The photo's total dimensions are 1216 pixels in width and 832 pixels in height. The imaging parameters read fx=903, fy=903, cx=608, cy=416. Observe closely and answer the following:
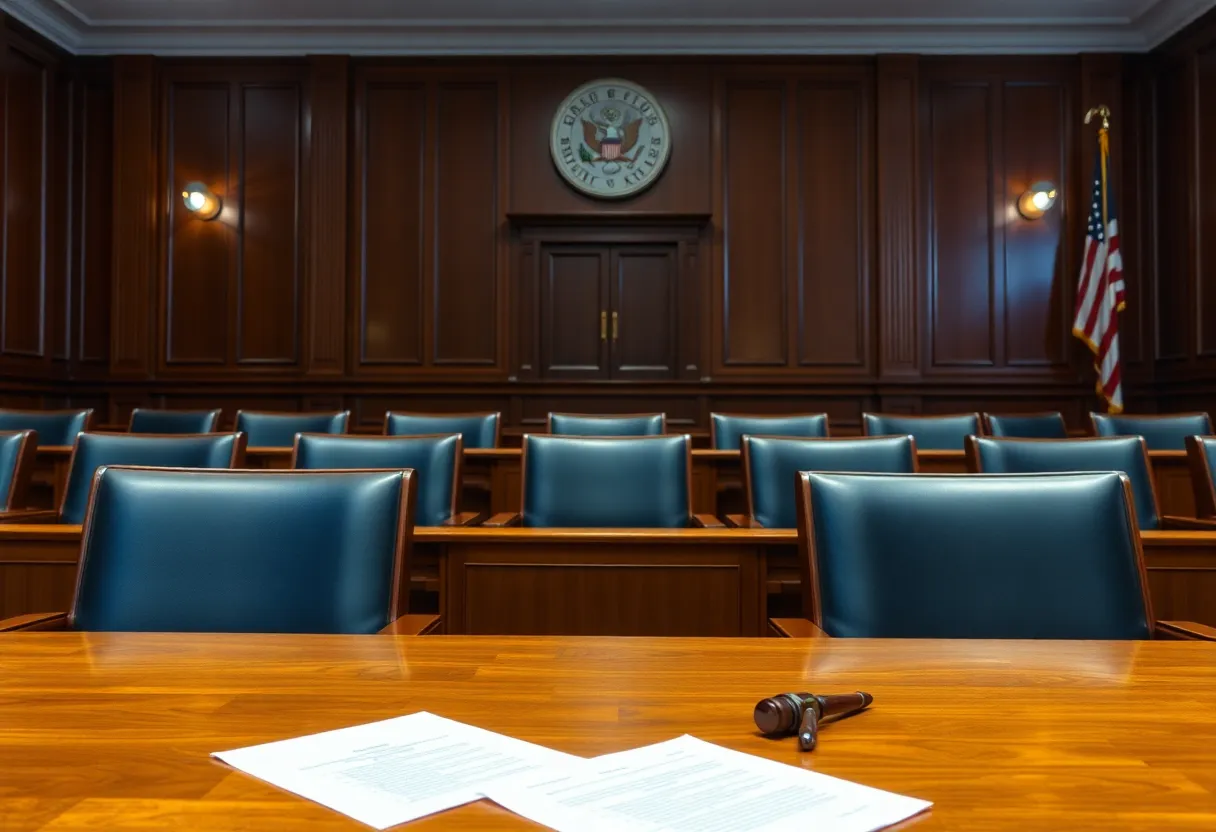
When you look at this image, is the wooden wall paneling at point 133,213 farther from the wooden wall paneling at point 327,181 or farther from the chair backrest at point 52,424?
the chair backrest at point 52,424

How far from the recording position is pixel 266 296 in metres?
6.41

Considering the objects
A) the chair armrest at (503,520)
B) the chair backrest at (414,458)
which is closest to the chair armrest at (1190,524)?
the chair armrest at (503,520)

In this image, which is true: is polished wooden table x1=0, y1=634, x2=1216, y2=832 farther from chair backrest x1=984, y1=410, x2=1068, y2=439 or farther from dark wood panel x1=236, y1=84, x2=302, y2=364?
dark wood panel x1=236, y1=84, x2=302, y2=364

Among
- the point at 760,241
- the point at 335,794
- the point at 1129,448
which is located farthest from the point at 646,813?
the point at 760,241

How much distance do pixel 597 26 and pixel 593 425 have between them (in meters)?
3.85

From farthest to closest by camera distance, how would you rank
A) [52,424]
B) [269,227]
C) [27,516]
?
1. [269,227]
2. [52,424]
3. [27,516]

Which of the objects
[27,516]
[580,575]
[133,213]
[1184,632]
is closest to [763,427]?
[580,575]

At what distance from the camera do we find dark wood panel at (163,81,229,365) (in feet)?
21.1

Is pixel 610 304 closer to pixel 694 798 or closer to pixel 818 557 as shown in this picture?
pixel 818 557

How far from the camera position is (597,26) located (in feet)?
20.3

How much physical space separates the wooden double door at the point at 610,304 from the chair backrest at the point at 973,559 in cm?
501

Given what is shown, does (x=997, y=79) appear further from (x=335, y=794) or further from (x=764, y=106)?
(x=335, y=794)

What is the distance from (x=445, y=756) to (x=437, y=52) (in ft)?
21.0

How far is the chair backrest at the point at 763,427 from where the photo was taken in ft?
11.8
